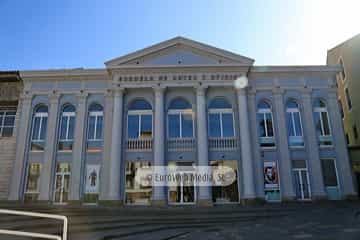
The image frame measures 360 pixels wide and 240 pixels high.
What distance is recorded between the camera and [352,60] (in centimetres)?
2206

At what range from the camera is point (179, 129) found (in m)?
17.5

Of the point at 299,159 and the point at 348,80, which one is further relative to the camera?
the point at 348,80

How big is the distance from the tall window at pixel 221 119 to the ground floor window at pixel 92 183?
7.42 meters

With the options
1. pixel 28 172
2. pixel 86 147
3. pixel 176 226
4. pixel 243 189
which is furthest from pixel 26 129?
pixel 243 189

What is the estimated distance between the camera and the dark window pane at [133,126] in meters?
17.4

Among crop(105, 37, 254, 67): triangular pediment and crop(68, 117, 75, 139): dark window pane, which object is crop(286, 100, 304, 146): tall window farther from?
crop(68, 117, 75, 139): dark window pane

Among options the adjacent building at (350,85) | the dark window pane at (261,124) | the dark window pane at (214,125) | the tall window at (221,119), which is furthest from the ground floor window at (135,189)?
the adjacent building at (350,85)

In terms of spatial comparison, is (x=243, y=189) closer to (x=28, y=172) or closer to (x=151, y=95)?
(x=151, y=95)

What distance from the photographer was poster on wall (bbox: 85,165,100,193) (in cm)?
1656

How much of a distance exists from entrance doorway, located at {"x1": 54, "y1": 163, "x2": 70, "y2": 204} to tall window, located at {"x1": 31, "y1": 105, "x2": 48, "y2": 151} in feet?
6.09

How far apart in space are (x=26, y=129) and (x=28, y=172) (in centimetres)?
271

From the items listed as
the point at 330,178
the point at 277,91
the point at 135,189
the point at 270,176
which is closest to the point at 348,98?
the point at 277,91

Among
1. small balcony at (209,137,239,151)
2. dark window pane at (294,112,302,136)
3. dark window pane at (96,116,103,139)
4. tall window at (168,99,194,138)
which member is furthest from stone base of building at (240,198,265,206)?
dark window pane at (96,116,103,139)

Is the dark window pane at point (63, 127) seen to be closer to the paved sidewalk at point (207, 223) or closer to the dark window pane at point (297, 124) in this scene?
the paved sidewalk at point (207, 223)
